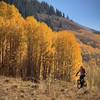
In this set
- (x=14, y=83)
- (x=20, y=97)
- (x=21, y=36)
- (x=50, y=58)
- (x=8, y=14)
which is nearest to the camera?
(x=20, y=97)

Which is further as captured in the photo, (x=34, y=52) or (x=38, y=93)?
(x=34, y=52)

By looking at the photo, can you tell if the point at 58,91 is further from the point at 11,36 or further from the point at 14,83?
the point at 11,36

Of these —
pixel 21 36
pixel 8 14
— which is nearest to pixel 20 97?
pixel 21 36

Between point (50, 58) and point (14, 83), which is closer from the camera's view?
point (14, 83)

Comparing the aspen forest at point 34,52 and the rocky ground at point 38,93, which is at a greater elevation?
the aspen forest at point 34,52

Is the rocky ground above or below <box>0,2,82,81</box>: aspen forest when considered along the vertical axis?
below

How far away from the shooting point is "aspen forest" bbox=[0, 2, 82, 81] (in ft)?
322

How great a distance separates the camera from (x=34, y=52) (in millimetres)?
103750

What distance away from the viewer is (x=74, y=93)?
30.9 m

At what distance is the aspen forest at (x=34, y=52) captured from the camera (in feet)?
322

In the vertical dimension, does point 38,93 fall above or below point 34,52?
below

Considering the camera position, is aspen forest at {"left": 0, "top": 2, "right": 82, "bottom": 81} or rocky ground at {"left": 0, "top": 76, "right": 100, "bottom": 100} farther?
aspen forest at {"left": 0, "top": 2, "right": 82, "bottom": 81}

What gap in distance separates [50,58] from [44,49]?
12.4 ft

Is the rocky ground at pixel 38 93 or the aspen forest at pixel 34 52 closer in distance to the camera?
the rocky ground at pixel 38 93
